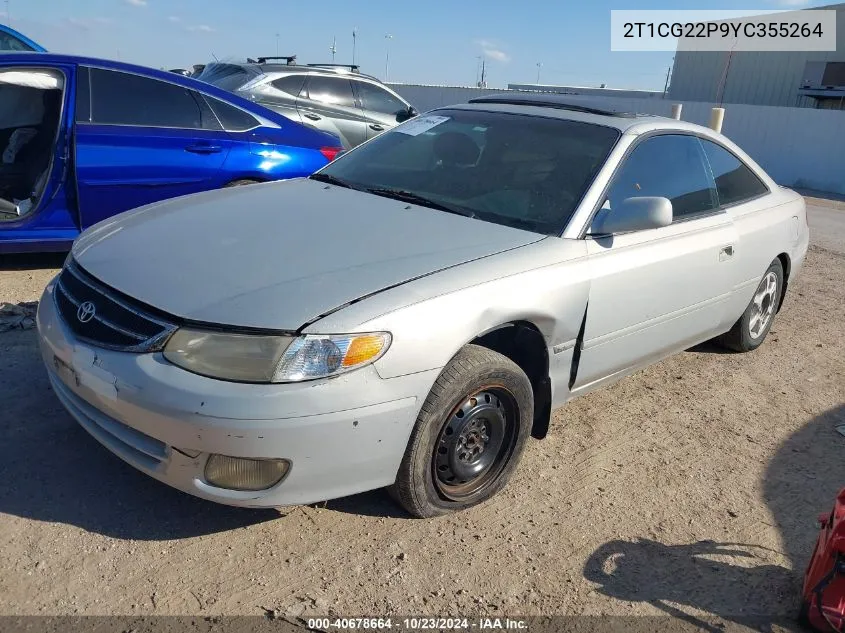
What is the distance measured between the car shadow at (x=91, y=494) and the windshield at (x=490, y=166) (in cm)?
140

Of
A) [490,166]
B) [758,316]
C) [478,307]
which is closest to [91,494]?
[478,307]

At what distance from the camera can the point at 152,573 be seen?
8.09 feet

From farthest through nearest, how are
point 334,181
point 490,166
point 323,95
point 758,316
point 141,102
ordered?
point 323,95 → point 141,102 → point 758,316 → point 334,181 → point 490,166

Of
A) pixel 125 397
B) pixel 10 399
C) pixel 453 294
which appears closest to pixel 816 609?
pixel 453 294

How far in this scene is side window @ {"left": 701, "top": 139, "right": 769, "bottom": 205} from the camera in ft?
14.1

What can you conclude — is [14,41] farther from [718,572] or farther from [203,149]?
[718,572]

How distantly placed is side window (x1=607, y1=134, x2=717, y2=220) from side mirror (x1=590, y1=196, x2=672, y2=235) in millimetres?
140

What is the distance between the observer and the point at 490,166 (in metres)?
3.64

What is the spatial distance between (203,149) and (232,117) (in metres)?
0.44

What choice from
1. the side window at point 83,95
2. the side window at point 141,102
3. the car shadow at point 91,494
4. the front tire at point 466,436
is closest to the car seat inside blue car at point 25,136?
the side window at point 83,95

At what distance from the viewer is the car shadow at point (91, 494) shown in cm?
270

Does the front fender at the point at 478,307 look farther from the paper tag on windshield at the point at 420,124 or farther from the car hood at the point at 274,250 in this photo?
the paper tag on windshield at the point at 420,124

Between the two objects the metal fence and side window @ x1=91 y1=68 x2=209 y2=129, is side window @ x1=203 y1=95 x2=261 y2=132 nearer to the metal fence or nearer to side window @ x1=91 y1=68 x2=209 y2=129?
side window @ x1=91 y1=68 x2=209 y2=129

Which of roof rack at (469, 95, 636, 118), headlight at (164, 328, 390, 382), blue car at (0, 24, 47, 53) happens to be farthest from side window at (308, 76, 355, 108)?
headlight at (164, 328, 390, 382)
